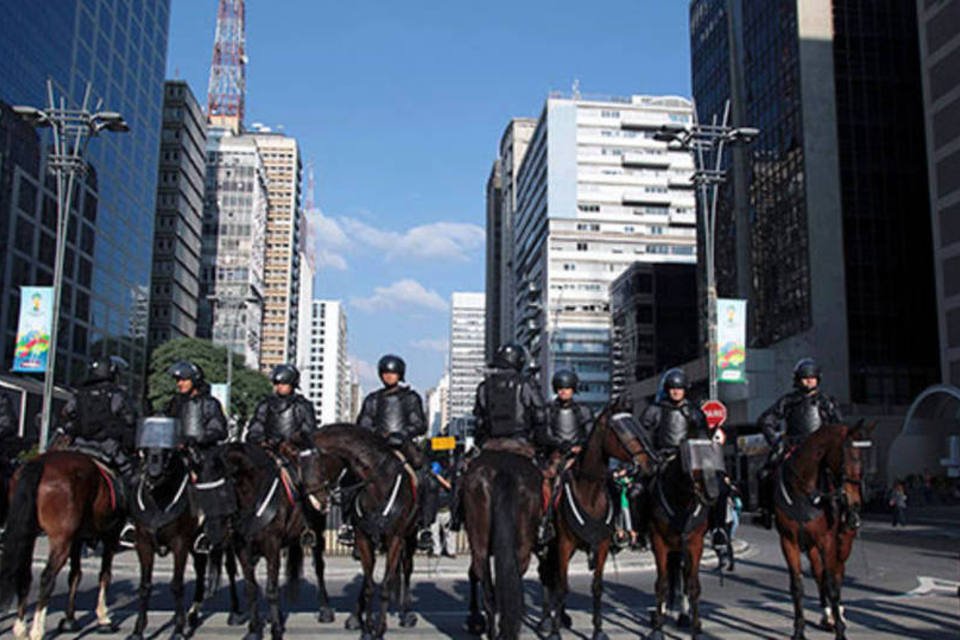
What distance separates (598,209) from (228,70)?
93.0 meters

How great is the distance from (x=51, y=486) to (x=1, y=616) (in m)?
2.83

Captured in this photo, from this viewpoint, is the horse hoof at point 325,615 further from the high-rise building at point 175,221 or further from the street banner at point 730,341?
the high-rise building at point 175,221

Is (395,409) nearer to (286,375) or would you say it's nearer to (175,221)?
(286,375)

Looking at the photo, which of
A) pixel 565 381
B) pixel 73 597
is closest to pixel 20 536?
pixel 73 597

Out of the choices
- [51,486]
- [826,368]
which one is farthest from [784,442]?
[826,368]

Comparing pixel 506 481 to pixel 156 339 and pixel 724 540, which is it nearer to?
pixel 724 540

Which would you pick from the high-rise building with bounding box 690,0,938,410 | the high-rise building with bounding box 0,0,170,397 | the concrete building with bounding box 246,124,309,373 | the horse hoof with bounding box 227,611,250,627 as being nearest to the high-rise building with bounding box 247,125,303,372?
the concrete building with bounding box 246,124,309,373

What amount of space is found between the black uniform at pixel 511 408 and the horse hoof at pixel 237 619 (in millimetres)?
3983

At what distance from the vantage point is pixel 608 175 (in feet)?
421

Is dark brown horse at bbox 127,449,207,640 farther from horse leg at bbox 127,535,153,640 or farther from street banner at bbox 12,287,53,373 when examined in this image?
street banner at bbox 12,287,53,373

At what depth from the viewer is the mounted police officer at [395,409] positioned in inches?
420

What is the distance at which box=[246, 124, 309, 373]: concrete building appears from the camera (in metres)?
174

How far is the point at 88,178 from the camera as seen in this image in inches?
2960

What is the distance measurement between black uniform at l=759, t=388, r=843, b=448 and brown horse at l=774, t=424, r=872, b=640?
2.53 feet
